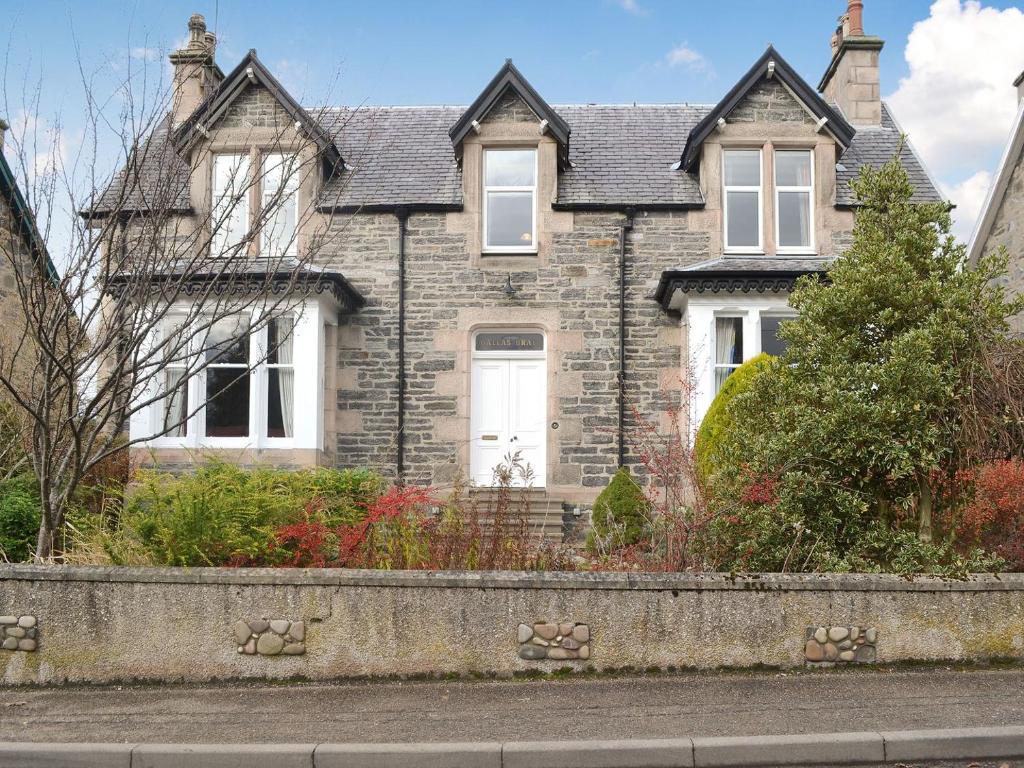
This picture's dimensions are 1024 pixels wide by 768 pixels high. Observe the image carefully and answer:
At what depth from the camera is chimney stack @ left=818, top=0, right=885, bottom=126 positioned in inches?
637

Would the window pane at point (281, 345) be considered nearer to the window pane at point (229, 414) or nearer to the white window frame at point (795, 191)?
the window pane at point (229, 414)

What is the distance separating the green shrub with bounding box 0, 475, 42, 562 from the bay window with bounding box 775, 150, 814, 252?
427 inches

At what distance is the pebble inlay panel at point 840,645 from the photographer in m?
7.21

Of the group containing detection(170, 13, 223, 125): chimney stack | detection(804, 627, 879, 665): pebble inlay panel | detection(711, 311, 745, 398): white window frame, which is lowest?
detection(804, 627, 879, 665): pebble inlay panel

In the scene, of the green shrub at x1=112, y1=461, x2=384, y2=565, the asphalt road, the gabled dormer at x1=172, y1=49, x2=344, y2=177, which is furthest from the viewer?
the gabled dormer at x1=172, y1=49, x2=344, y2=177

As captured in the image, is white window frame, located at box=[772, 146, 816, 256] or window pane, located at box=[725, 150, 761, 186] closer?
white window frame, located at box=[772, 146, 816, 256]

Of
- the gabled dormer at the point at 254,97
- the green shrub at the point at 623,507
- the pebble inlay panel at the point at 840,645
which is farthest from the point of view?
the gabled dormer at the point at 254,97

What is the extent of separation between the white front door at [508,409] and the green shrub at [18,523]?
6.42 metres

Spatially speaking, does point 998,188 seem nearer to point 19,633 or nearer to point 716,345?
point 716,345

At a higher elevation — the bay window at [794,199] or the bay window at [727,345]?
the bay window at [794,199]

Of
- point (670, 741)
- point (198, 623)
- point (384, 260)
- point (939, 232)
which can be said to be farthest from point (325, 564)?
point (384, 260)

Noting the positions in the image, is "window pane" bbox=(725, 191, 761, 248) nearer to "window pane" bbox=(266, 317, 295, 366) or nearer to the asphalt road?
"window pane" bbox=(266, 317, 295, 366)

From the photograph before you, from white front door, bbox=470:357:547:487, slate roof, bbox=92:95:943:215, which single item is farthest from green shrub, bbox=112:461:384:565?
slate roof, bbox=92:95:943:215

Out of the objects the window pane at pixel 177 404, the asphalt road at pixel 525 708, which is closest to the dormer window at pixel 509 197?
the window pane at pixel 177 404
